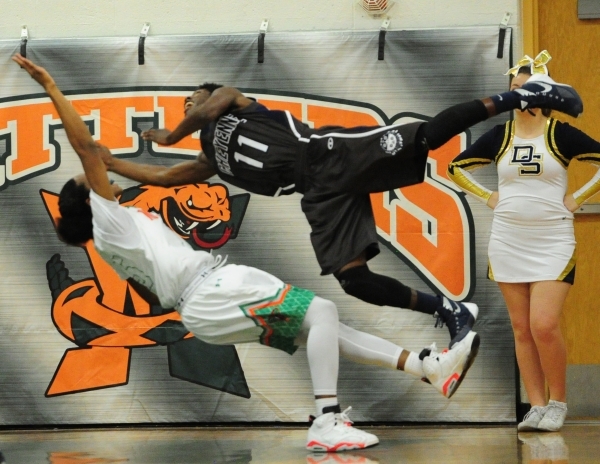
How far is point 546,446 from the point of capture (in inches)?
142

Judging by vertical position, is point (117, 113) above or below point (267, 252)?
above

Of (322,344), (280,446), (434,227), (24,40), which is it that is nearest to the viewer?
(322,344)

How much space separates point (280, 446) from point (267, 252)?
1309 mm

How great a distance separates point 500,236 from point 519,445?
105 cm

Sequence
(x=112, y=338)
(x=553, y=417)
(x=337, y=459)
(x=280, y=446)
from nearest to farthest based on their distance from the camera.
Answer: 1. (x=337, y=459)
2. (x=280, y=446)
3. (x=553, y=417)
4. (x=112, y=338)

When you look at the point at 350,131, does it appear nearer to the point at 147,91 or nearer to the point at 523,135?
the point at 523,135

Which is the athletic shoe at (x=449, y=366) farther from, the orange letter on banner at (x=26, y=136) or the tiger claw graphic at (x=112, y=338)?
the orange letter on banner at (x=26, y=136)

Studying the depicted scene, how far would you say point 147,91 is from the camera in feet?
16.5

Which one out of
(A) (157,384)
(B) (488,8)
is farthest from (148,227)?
(B) (488,8)

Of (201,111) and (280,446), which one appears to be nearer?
(201,111)

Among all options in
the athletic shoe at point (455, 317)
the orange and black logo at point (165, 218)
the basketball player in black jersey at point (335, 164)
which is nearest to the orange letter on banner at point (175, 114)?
the orange and black logo at point (165, 218)

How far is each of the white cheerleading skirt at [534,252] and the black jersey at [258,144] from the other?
1127mm

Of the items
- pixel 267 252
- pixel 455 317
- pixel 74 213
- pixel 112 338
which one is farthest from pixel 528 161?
pixel 112 338

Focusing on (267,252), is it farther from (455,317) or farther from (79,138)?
(79,138)
